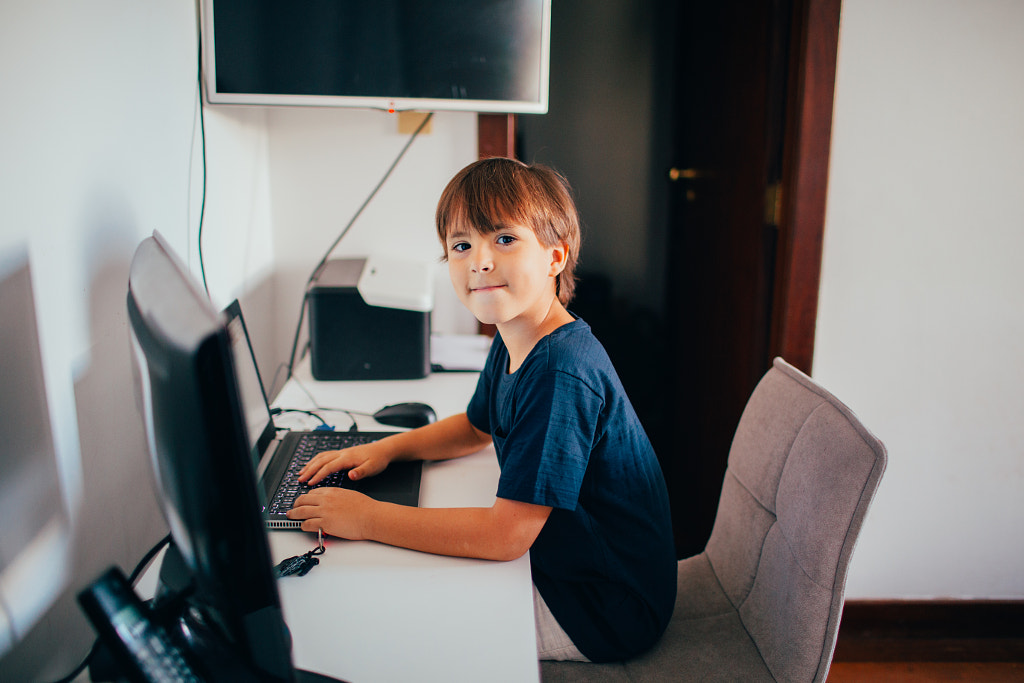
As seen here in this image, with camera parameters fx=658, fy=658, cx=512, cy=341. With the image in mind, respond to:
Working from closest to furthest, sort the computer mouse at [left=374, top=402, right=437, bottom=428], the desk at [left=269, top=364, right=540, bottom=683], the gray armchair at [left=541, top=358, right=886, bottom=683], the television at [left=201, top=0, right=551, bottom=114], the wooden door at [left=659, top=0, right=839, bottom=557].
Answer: the desk at [left=269, top=364, right=540, bottom=683] < the gray armchair at [left=541, top=358, right=886, bottom=683] < the computer mouse at [left=374, top=402, right=437, bottom=428] < the television at [left=201, top=0, right=551, bottom=114] < the wooden door at [left=659, top=0, right=839, bottom=557]

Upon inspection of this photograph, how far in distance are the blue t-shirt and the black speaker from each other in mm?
609

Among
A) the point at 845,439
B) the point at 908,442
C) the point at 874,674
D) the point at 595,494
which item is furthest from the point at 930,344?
the point at 595,494

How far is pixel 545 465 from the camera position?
845 millimetres

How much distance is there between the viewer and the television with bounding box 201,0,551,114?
1442mm

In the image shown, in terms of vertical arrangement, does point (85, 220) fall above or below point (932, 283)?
above

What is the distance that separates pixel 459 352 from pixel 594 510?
884mm

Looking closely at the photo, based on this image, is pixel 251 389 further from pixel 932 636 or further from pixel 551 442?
pixel 932 636

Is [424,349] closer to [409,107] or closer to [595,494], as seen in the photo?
[409,107]

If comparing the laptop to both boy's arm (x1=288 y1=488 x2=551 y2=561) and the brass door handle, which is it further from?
the brass door handle

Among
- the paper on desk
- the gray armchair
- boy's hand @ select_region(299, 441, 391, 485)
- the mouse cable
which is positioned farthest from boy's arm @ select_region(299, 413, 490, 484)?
the mouse cable

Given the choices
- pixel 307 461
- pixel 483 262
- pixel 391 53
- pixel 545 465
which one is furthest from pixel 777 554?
pixel 391 53

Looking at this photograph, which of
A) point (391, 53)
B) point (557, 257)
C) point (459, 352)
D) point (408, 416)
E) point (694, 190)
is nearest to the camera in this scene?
point (557, 257)

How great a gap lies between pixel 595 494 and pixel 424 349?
29.2 inches

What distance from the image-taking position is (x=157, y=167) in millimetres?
1074
